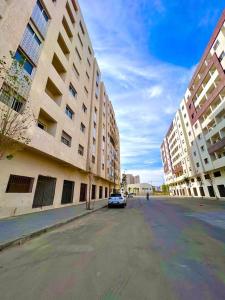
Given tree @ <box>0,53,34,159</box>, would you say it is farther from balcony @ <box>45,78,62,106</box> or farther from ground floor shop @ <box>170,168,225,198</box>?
ground floor shop @ <box>170,168,225,198</box>

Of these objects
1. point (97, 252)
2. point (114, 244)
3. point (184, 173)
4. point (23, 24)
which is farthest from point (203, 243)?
point (184, 173)

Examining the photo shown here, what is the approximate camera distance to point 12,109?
259 inches

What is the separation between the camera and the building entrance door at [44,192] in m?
11.9

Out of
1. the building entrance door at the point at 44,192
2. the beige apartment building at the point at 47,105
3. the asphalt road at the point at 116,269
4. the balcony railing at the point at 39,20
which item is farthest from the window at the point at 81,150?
the asphalt road at the point at 116,269

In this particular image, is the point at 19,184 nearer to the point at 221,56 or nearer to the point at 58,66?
the point at 58,66

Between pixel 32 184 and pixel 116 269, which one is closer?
pixel 116 269

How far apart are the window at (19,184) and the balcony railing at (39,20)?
436 inches

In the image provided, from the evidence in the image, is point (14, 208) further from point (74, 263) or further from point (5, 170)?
point (74, 263)

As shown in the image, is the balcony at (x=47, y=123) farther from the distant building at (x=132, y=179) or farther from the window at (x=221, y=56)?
the distant building at (x=132, y=179)

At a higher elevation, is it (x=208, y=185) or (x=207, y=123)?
(x=207, y=123)

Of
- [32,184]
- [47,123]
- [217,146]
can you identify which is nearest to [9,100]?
[47,123]

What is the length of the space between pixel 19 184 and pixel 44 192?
9.67 ft

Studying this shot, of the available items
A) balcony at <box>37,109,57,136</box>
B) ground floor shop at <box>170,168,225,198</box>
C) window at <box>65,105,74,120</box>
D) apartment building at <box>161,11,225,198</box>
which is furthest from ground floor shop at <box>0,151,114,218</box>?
ground floor shop at <box>170,168,225,198</box>

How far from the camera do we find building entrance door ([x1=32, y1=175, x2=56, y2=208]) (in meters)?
11.9
